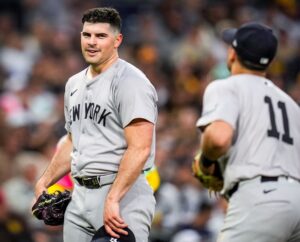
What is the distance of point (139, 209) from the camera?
5.82 m

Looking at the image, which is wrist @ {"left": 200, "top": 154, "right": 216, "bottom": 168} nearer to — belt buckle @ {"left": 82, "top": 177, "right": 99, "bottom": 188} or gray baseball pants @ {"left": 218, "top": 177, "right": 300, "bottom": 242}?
gray baseball pants @ {"left": 218, "top": 177, "right": 300, "bottom": 242}

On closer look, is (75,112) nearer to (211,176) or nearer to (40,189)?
(40,189)

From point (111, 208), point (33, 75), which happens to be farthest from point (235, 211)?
point (33, 75)

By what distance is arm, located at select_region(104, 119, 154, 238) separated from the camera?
5.60 m

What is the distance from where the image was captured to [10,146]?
471 inches

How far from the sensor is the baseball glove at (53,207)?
609cm

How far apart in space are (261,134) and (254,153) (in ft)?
0.41

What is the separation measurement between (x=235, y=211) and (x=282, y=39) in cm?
1071

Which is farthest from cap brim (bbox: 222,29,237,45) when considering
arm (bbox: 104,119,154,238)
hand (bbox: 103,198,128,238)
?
hand (bbox: 103,198,128,238)

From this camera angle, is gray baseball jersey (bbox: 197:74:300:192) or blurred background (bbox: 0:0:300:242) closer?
gray baseball jersey (bbox: 197:74:300:192)

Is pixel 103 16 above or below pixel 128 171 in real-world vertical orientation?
above

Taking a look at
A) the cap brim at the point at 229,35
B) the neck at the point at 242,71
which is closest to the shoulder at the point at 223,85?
the neck at the point at 242,71

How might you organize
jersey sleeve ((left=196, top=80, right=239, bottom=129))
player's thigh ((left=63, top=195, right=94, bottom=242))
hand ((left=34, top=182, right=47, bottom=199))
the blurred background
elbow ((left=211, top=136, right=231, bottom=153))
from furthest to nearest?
1. the blurred background
2. hand ((left=34, top=182, right=47, bottom=199))
3. player's thigh ((left=63, top=195, right=94, bottom=242))
4. jersey sleeve ((left=196, top=80, right=239, bottom=129))
5. elbow ((left=211, top=136, right=231, bottom=153))

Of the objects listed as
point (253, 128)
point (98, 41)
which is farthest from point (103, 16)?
point (253, 128)
